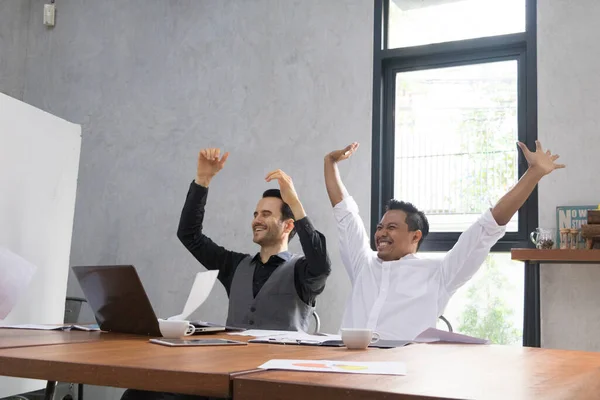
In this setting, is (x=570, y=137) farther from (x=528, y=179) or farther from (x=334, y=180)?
(x=334, y=180)

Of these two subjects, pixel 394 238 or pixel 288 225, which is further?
pixel 288 225

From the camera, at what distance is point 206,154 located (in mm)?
3102

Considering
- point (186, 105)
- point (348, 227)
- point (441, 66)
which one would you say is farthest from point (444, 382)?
point (186, 105)

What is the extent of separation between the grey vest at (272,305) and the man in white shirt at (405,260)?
0.75ft

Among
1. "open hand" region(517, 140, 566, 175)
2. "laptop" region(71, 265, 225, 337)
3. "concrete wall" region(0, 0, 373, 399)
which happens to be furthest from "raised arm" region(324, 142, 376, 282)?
"laptop" region(71, 265, 225, 337)

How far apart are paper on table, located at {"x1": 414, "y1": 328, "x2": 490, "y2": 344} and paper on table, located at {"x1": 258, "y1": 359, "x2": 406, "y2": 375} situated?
613 millimetres

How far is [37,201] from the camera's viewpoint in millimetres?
2797

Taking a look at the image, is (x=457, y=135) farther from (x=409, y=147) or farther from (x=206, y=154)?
(x=206, y=154)

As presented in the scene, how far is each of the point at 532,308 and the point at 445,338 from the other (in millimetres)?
1372

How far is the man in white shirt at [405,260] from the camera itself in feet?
8.44

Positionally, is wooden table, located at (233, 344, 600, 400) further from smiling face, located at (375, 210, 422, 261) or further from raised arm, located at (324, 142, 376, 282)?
raised arm, located at (324, 142, 376, 282)

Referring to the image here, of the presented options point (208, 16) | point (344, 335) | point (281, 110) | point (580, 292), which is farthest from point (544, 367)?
point (208, 16)

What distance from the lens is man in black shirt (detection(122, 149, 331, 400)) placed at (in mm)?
2744

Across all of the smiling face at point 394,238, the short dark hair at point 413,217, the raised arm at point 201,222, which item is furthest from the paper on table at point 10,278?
the short dark hair at point 413,217
